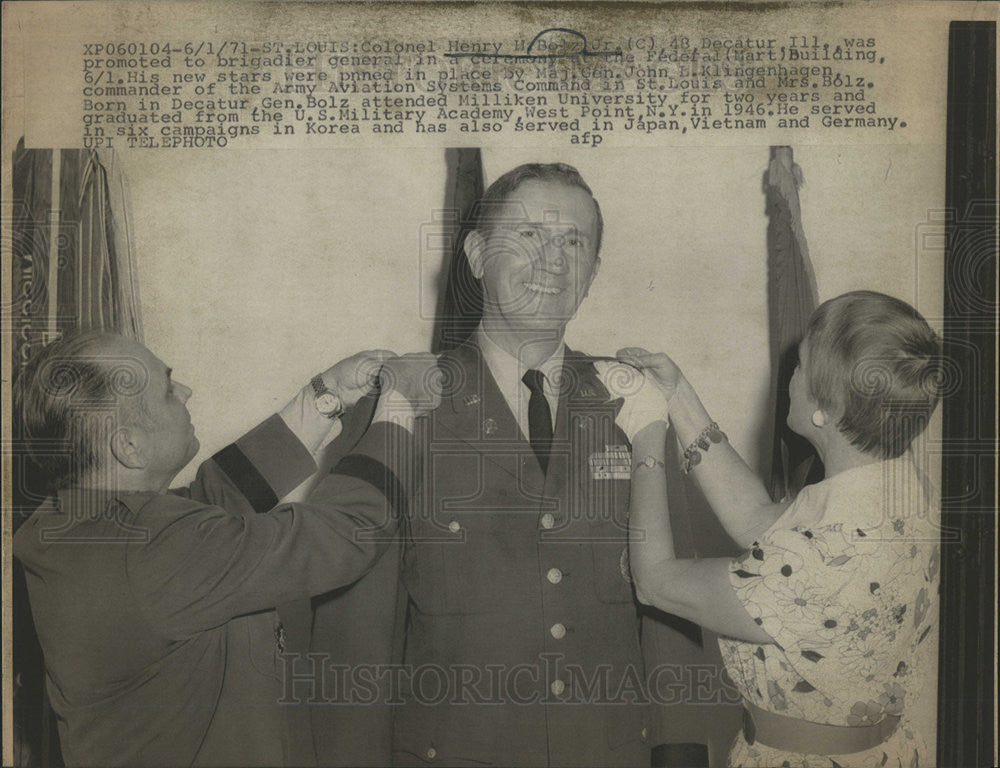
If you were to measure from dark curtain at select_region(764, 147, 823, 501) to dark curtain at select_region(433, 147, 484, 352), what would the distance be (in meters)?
1.08

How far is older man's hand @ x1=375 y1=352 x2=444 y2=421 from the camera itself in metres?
3.41

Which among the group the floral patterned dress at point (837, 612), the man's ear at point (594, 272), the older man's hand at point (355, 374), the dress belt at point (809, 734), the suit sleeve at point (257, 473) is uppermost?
the man's ear at point (594, 272)

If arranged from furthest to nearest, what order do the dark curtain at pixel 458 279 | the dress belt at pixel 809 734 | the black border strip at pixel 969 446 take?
the black border strip at pixel 969 446 < the dark curtain at pixel 458 279 < the dress belt at pixel 809 734

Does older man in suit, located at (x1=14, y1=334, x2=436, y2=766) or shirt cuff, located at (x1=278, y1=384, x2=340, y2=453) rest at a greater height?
shirt cuff, located at (x1=278, y1=384, x2=340, y2=453)

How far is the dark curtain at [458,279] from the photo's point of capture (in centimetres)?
344

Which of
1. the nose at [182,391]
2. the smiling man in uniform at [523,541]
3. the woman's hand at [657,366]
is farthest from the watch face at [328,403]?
the woman's hand at [657,366]

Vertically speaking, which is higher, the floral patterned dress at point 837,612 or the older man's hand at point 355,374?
the older man's hand at point 355,374

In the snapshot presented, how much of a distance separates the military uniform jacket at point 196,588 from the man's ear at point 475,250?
0.64m

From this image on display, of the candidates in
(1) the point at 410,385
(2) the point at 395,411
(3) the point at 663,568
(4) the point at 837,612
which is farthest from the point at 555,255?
(4) the point at 837,612

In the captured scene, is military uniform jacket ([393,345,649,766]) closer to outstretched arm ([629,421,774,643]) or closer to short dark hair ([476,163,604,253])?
outstretched arm ([629,421,774,643])

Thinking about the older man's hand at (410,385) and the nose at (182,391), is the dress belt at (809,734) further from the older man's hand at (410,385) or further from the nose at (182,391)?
the nose at (182,391)

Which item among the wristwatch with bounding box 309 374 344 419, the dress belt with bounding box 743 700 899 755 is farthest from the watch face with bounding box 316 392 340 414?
the dress belt with bounding box 743 700 899 755

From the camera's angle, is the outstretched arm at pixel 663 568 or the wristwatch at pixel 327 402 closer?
the outstretched arm at pixel 663 568

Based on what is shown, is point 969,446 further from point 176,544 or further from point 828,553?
point 176,544
